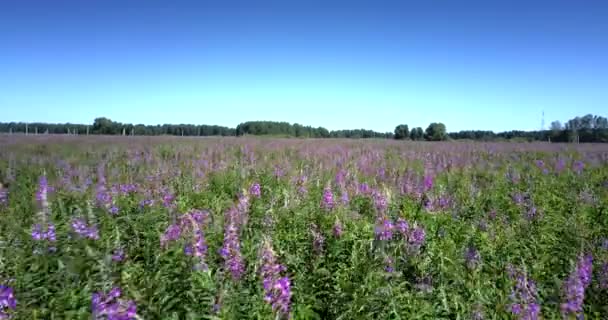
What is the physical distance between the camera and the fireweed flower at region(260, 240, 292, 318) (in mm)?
2355

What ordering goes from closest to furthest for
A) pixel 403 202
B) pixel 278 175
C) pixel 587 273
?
pixel 587 273 < pixel 403 202 < pixel 278 175

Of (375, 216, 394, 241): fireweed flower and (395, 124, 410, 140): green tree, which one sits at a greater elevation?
(395, 124, 410, 140): green tree

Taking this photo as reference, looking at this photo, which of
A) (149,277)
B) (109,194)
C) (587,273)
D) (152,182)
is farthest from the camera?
(152,182)

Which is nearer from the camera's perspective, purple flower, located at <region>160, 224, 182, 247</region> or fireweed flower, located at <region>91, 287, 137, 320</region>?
fireweed flower, located at <region>91, 287, 137, 320</region>

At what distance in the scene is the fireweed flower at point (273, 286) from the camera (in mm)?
2355

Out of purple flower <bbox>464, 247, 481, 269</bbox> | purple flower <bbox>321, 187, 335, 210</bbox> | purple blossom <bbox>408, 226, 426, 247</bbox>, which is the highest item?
purple flower <bbox>321, 187, 335, 210</bbox>

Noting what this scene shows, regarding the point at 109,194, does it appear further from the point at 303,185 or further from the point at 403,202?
the point at 403,202

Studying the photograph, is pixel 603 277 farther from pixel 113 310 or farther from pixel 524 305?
pixel 113 310

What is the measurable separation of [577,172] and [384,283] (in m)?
9.99

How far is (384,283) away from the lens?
2.92 m

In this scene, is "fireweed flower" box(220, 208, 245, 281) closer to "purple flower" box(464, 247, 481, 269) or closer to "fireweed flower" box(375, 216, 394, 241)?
"fireweed flower" box(375, 216, 394, 241)

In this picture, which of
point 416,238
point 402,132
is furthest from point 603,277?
point 402,132

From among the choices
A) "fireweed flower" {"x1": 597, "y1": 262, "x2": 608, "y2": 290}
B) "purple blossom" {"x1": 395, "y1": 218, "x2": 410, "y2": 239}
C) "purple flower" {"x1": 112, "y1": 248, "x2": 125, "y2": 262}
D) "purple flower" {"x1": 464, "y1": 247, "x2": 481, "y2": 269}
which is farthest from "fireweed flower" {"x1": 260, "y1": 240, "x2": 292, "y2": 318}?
"fireweed flower" {"x1": 597, "y1": 262, "x2": 608, "y2": 290}

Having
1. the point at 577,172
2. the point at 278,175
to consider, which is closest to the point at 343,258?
the point at 278,175
